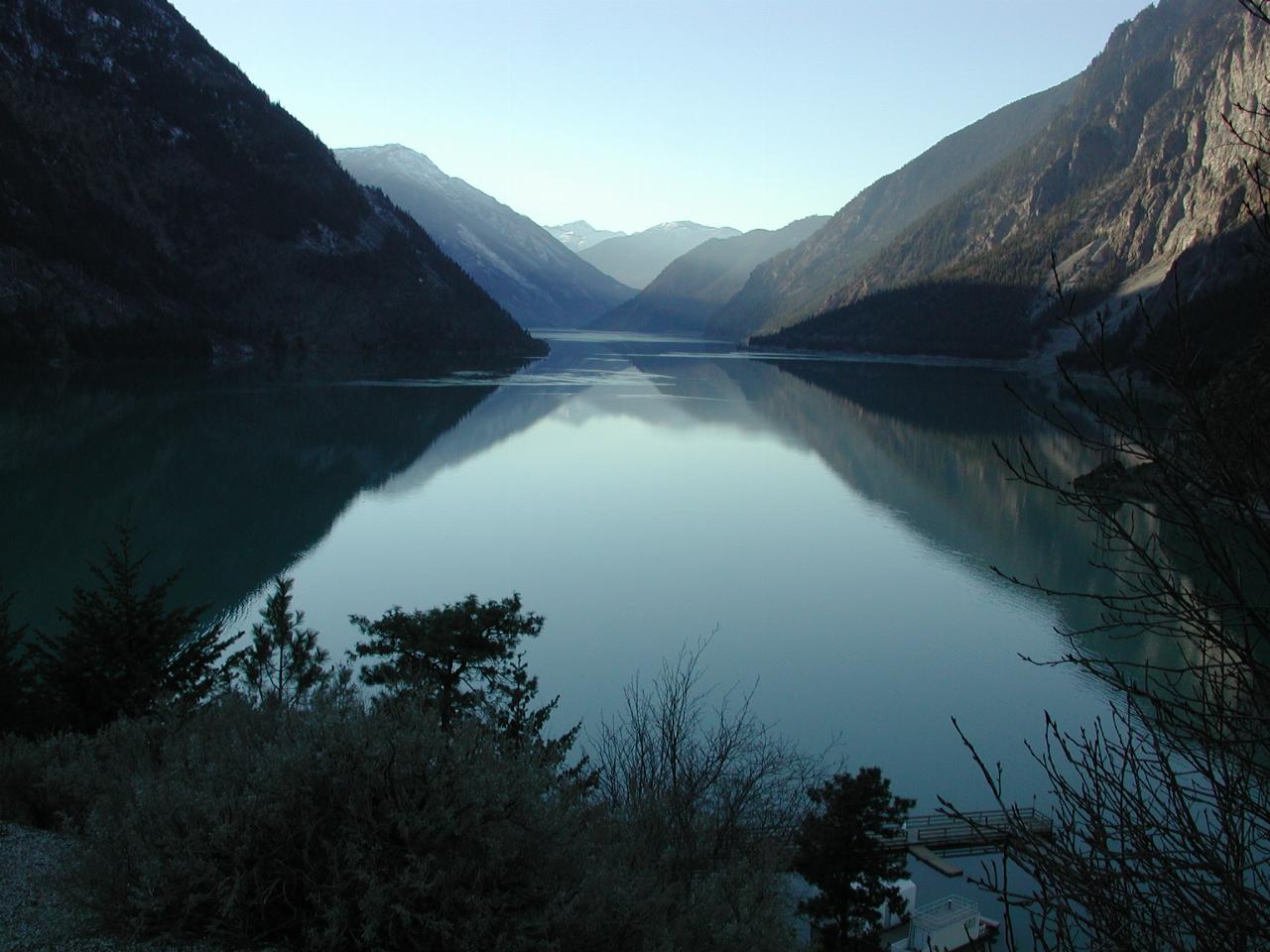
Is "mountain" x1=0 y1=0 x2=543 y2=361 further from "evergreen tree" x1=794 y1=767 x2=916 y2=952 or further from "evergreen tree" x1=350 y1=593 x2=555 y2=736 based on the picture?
"evergreen tree" x1=794 y1=767 x2=916 y2=952

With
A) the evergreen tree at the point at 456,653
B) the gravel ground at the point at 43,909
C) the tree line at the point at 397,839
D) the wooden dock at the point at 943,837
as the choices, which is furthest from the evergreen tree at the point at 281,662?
the wooden dock at the point at 943,837

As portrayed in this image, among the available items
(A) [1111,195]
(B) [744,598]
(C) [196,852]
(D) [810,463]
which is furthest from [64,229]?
(A) [1111,195]

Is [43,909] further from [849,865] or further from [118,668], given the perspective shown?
[849,865]

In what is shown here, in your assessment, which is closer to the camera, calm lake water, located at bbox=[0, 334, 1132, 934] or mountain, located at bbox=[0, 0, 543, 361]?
calm lake water, located at bbox=[0, 334, 1132, 934]

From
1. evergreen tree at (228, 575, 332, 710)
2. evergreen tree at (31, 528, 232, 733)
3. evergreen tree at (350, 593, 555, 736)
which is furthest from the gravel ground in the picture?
evergreen tree at (228, 575, 332, 710)

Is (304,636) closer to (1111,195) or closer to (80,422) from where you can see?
(80,422)

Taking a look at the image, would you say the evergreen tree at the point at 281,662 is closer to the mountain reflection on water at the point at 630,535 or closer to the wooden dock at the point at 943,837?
the mountain reflection on water at the point at 630,535
